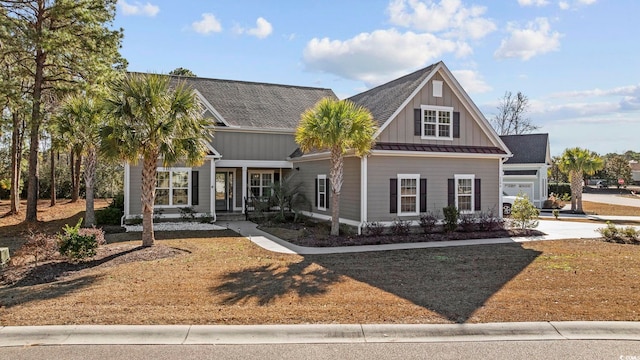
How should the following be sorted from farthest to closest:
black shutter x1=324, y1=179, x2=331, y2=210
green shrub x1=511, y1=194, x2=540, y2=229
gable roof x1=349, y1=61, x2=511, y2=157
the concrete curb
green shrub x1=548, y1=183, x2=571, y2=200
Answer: green shrub x1=548, y1=183, x2=571, y2=200, black shutter x1=324, y1=179, x2=331, y2=210, green shrub x1=511, y1=194, x2=540, y2=229, gable roof x1=349, y1=61, x2=511, y2=157, the concrete curb

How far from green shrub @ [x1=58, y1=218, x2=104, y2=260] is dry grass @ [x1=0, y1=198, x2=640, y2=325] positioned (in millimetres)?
423

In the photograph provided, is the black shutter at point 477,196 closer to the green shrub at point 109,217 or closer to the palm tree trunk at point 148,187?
the palm tree trunk at point 148,187

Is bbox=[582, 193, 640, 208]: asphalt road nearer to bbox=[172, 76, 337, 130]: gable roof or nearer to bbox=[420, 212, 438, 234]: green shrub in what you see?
bbox=[172, 76, 337, 130]: gable roof

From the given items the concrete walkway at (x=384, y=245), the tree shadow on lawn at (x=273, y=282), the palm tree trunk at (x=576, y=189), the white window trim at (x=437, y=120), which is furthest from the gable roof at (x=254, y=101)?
the palm tree trunk at (x=576, y=189)

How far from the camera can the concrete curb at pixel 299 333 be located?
569 centimetres

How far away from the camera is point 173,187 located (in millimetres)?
19172

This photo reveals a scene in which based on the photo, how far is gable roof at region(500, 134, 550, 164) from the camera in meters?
33.8

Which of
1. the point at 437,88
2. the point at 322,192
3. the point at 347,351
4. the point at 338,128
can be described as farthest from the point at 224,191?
the point at 347,351

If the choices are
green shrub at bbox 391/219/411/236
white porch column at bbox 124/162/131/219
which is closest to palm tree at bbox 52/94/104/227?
white porch column at bbox 124/162/131/219

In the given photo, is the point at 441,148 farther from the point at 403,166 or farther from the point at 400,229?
the point at 400,229

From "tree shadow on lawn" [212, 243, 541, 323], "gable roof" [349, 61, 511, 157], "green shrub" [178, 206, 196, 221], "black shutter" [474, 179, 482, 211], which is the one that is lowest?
"tree shadow on lawn" [212, 243, 541, 323]

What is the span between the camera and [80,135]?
17.2 metres

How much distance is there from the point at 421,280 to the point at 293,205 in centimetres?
1215

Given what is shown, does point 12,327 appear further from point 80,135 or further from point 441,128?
point 441,128
